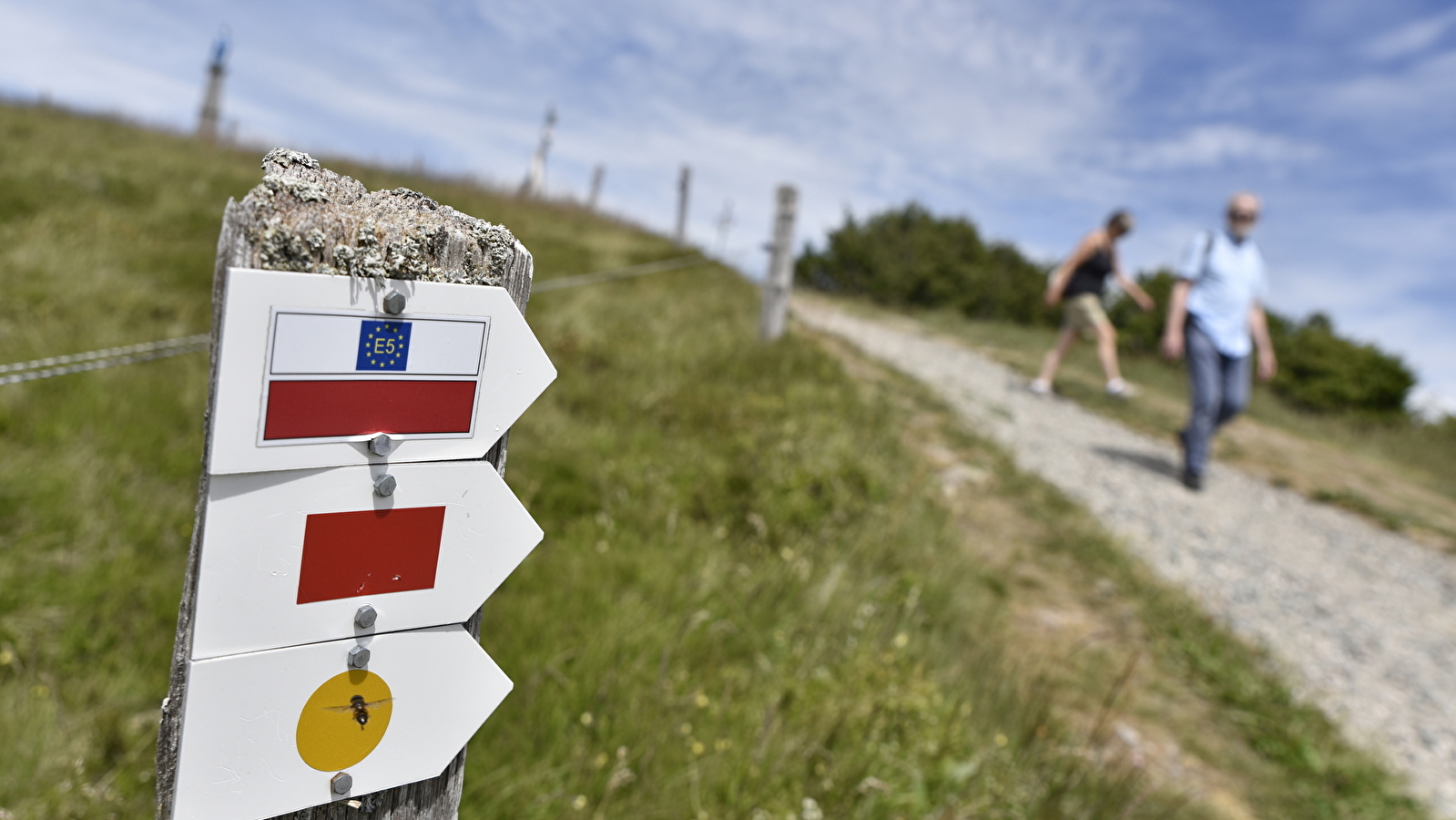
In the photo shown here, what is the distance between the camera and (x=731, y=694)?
244cm

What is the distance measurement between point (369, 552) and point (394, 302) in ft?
0.96

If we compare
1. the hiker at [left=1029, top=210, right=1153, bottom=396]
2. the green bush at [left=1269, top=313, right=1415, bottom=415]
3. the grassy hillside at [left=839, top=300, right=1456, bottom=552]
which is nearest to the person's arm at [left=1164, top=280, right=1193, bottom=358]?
the hiker at [left=1029, top=210, right=1153, bottom=396]

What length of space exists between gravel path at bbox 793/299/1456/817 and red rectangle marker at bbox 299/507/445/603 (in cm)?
442

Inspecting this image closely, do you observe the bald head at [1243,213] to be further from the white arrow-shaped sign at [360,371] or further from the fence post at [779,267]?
the white arrow-shaped sign at [360,371]

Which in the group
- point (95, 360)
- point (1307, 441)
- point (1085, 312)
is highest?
point (1085, 312)

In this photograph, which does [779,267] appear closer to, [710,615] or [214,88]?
[710,615]

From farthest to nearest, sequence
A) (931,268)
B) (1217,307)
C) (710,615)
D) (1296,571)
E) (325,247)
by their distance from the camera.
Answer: (931,268) < (1217,307) < (1296,571) < (710,615) < (325,247)

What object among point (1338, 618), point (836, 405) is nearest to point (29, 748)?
point (836, 405)

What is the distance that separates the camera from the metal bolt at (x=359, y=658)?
2.96 feet

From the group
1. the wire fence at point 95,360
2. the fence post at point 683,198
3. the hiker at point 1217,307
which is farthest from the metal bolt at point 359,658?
the fence post at point 683,198

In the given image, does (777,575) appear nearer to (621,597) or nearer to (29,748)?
(621,597)

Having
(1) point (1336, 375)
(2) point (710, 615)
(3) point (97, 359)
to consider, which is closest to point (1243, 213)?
(2) point (710, 615)

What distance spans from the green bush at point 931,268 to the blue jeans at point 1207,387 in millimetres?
17699

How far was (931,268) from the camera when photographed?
2444cm
